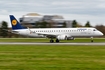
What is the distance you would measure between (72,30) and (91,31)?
3483 mm

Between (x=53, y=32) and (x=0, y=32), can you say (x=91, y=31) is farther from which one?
(x=0, y=32)

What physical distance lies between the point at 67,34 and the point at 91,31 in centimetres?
442

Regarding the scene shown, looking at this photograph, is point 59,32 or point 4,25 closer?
point 59,32

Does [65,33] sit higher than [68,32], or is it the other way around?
[68,32]

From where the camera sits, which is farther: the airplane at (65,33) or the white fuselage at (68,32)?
the white fuselage at (68,32)

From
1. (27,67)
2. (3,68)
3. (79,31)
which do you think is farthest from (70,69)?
(79,31)

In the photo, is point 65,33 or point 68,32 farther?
point 65,33

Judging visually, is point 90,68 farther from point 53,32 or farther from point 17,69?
point 53,32

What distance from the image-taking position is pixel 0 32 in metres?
110

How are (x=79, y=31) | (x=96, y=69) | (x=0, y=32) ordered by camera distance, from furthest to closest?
(x=0, y=32), (x=79, y=31), (x=96, y=69)

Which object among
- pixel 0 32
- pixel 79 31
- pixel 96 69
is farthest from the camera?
pixel 0 32

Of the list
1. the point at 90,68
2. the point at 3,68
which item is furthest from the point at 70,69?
the point at 3,68

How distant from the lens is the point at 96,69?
16.2 meters

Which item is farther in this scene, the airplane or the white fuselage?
the white fuselage
